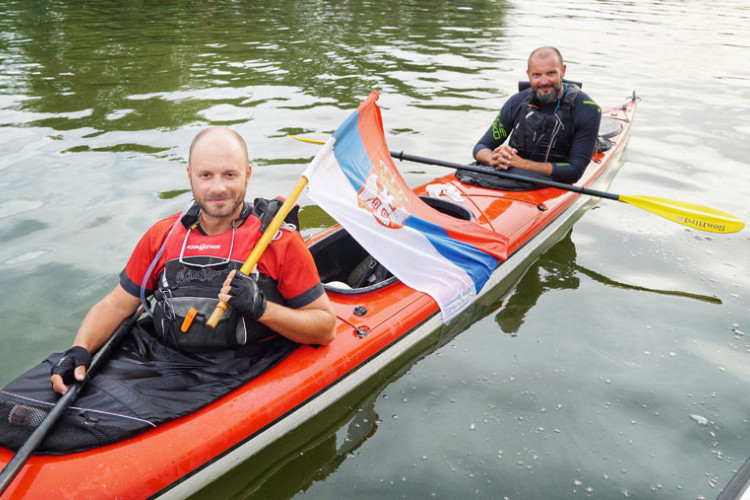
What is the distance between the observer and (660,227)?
6.48 m

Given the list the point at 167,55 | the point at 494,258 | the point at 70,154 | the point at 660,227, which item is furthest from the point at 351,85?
the point at 494,258

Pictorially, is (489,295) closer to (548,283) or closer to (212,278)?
(548,283)

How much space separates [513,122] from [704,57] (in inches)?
492

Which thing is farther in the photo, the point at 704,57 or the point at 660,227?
the point at 704,57

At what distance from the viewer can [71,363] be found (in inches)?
111

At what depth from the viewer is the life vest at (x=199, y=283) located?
2.91m

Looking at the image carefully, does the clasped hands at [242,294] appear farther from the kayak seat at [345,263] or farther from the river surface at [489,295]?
the kayak seat at [345,263]

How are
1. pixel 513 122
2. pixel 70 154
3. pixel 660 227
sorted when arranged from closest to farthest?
pixel 513 122 → pixel 660 227 → pixel 70 154

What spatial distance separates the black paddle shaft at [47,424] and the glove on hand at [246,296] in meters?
0.82

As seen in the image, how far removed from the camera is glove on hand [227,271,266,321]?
2.71 m

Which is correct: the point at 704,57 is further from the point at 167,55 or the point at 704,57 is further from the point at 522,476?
the point at 522,476

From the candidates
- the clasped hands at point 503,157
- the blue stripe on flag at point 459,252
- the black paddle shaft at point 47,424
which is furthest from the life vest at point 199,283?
the clasped hands at point 503,157

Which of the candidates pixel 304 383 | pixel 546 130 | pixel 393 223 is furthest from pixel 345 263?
pixel 546 130

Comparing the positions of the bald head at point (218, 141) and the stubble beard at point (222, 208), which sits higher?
the bald head at point (218, 141)
